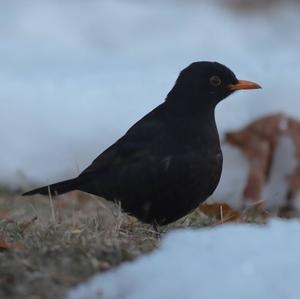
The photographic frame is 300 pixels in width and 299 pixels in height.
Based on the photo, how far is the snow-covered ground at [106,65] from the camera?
9.88 meters

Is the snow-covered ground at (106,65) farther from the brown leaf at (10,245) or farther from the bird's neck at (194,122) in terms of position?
the brown leaf at (10,245)

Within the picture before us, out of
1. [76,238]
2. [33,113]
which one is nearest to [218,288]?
[76,238]

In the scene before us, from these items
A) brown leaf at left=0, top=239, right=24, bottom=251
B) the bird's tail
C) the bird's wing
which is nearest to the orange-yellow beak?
the bird's wing

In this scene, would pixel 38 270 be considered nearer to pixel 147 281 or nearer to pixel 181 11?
pixel 147 281

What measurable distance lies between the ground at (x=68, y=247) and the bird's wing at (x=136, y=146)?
25 centimetres

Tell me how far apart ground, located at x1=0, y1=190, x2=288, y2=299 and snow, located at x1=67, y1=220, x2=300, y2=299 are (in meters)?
0.11

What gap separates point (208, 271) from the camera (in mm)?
4844

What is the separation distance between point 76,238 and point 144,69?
19.6 ft

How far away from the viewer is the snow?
15.5ft

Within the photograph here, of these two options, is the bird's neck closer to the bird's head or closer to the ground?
the bird's head

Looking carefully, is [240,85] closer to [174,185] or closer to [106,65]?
[174,185]

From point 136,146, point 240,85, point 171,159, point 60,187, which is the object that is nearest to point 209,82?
point 240,85

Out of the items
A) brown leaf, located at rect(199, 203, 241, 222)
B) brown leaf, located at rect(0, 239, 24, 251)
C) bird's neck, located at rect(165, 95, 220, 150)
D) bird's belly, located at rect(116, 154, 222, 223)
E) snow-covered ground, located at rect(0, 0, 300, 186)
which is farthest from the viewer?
snow-covered ground, located at rect(0, 0, 300, 186)

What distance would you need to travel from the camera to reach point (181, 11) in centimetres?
1401
